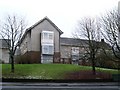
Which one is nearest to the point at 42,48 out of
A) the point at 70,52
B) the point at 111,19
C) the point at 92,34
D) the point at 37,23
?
the point at 37,23

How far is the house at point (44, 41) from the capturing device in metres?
65.1

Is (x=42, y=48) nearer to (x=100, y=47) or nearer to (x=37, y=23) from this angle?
(x=37, y=23)

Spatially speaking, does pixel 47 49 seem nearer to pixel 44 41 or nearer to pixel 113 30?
pixel 44 41

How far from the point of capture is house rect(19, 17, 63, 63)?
2564 inches

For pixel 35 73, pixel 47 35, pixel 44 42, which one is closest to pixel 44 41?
pixel 44 42

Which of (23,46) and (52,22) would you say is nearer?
(52,22)

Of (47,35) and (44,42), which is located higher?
(47,35)

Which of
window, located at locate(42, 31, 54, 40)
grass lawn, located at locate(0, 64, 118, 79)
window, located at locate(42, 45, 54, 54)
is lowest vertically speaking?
grass lawn, located at locate(0, 64, 118, 79)

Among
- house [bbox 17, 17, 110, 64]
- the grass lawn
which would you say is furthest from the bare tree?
house [bbox 17, 17, 110, 64]

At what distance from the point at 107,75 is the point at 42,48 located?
26.6m

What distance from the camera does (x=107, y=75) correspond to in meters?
43.0

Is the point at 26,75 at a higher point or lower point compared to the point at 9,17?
lower

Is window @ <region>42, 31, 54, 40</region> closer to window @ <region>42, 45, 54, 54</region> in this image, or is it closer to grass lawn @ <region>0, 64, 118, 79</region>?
window @ <region>42, 45, 54, 54</region>

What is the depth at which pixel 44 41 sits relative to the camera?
218 feet
